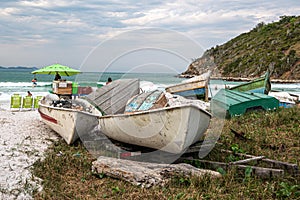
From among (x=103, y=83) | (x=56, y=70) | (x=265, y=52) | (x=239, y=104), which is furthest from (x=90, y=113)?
(x=265, y=52)

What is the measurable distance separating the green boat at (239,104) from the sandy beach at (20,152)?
473 centimetres

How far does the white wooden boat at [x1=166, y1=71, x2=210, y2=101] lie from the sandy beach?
17.3ft

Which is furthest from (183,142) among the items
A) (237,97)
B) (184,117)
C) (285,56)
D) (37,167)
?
Result: (285,56)

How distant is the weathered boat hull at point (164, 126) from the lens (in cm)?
464

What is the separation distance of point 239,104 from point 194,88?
118 inches

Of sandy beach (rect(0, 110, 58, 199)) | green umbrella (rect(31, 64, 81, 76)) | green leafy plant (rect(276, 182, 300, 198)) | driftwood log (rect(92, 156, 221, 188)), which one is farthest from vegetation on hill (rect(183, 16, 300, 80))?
green leafy plant (rect(276, 182, 300, 198))

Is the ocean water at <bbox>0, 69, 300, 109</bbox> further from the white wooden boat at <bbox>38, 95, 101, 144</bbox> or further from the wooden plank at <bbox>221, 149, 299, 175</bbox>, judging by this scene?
the wooden plank at <bbox>221, 149, 299, 175</bbox>

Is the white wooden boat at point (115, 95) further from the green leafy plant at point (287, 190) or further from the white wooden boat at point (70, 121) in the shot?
the green leafy plant at point (287, 190)

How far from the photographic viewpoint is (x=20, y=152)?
17.8 feet

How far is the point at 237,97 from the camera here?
971cm

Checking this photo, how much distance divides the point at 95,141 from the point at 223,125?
10.2ft

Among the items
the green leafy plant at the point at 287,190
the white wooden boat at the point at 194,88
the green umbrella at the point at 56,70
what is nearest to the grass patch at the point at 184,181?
the green leafy plant at the point at 287,190

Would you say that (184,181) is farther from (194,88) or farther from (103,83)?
(103,83)

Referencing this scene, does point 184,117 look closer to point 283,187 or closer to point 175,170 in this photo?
point 175,170
